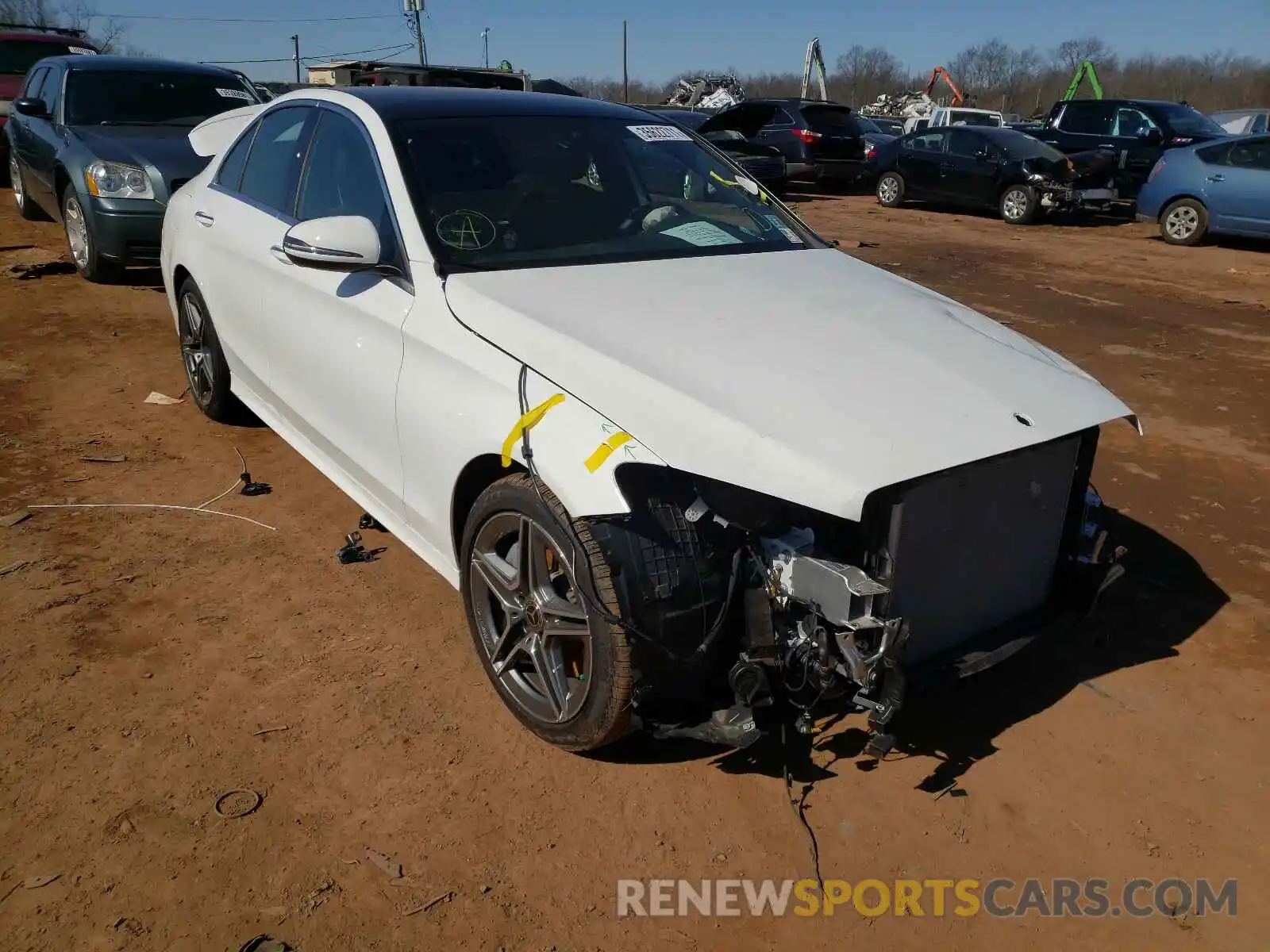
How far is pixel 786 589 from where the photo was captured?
241cm

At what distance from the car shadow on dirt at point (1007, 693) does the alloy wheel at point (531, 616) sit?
0.30m

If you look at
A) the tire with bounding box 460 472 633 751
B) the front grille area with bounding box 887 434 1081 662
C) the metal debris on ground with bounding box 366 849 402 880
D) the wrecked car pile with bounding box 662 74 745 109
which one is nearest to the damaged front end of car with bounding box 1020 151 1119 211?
the front grille area with bounding box 887 434 1081 662

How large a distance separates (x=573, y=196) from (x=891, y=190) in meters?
15.1

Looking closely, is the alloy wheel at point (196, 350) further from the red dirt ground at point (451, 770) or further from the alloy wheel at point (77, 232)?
the alloy wheel at point (77, 232)

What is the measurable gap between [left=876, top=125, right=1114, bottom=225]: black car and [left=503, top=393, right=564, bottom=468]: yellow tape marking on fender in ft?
47.5

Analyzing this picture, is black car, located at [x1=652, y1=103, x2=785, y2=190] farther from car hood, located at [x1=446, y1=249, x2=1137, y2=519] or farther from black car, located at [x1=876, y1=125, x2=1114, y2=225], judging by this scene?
car hood, located at [x1=446, y1=249, x2=1137, y2=519]

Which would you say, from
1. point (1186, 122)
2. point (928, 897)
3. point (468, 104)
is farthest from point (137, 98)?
point (1186, 122)

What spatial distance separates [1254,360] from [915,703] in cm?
612

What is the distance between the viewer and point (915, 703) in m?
3.05

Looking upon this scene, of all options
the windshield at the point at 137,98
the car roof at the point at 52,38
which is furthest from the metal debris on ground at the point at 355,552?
the car roof at the point at 52,38

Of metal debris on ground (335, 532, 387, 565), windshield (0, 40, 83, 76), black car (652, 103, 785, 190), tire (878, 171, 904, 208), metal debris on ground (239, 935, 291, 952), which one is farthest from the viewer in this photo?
tire (878, 171, 904, 208)

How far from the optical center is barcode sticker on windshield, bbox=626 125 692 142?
3.92 meters

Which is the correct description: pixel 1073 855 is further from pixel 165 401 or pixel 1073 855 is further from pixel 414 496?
pixel 165 401

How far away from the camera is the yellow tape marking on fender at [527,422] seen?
8.32ft
